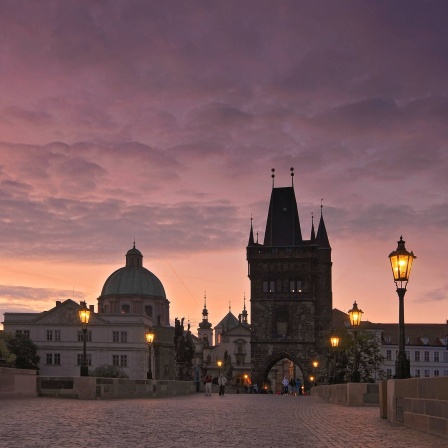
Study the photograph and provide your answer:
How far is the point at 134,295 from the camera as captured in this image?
5531 inches

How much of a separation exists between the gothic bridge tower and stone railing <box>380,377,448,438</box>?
90.5m

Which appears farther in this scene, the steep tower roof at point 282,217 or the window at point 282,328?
the steep tower roof at point 282,217

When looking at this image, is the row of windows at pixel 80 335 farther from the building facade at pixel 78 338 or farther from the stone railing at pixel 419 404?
the stone railing at pixel 419 404

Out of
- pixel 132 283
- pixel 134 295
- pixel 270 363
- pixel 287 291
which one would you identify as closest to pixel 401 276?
pixel 270 363

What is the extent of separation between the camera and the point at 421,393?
15109 millimetres

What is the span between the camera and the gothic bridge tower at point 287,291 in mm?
110875

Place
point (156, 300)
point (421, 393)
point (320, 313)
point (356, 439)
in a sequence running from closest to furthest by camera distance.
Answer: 1. point (356, 439)
2. point (421, 393)
3. point (320, 313)
4. point (156, 300)

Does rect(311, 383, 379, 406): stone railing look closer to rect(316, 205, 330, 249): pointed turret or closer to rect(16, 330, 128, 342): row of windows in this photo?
rect(16, 330, 128, 342): row of windows

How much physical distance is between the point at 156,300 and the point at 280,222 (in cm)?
3285

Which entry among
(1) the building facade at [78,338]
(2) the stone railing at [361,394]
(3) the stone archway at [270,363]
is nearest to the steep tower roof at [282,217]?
(3) the stone archway at [270,363]

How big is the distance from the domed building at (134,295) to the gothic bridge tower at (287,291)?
28.7 metres

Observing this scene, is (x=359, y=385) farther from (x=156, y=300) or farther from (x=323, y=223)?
(x=156, y=300)

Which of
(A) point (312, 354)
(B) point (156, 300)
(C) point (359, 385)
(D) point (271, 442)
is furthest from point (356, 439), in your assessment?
(B) point (156, 300)

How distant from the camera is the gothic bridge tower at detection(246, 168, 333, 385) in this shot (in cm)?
11088
